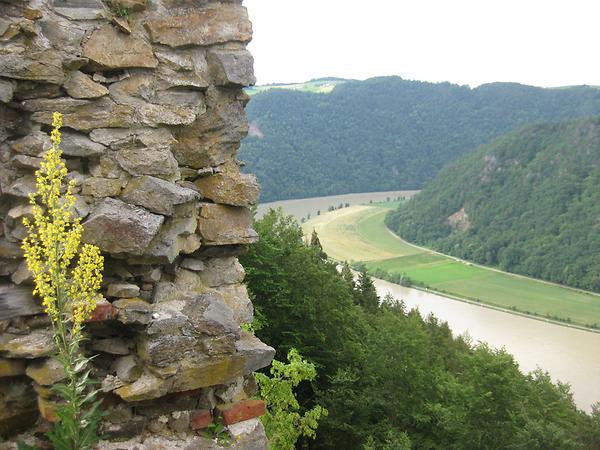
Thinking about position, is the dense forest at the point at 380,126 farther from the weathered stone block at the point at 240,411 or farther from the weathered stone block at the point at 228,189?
the weathered stone block at the point at 240,411

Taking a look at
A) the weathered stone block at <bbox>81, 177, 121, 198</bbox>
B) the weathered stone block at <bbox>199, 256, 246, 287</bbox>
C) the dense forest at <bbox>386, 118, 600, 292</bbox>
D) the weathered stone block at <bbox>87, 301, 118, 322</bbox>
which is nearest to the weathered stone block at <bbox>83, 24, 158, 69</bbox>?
the weathered stone block at <bbox>81, 177, 121, 198</bbox>

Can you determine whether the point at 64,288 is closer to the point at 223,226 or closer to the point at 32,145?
the point at 32,145

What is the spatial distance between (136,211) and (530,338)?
44.0 metres

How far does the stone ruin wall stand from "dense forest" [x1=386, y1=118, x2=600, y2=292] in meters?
73.4

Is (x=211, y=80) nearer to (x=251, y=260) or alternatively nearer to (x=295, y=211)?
(x=251, y=260)

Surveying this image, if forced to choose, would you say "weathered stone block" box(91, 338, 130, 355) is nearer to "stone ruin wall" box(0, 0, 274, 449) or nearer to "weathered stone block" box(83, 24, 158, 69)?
"stone ruin wall" box(0, 0, 274, 449)

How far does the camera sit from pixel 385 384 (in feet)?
53.5

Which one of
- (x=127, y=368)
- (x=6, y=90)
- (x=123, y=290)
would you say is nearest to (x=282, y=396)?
(x=127, y=368)

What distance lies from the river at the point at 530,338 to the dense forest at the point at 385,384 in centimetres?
1425

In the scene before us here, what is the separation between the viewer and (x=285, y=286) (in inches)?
662

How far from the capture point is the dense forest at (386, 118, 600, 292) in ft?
256

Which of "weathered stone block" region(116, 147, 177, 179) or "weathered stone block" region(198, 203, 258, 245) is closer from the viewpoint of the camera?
"weathered stone block" region(116, 147, 177, 179)

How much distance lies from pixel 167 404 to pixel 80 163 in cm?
217

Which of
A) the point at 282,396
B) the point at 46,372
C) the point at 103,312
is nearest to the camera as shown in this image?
the point at 46,372
